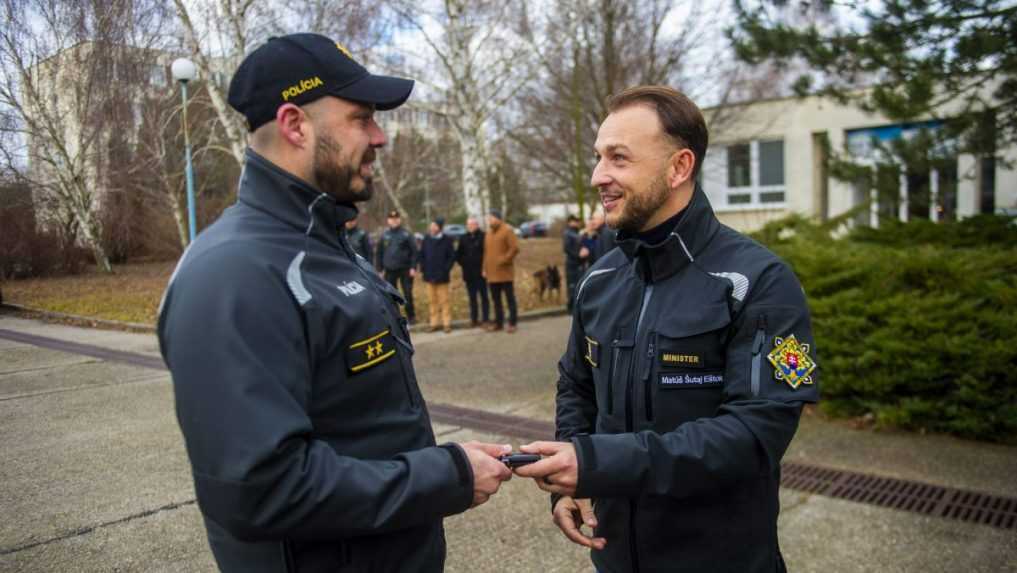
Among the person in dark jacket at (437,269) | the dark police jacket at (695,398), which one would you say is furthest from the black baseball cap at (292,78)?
the person in dark jacket at (437,269)

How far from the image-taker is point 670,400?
210 cm

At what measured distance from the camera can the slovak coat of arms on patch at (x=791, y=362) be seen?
1.96 metres

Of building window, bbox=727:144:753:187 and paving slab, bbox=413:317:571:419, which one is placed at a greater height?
building window, bbox=727:144:753:187

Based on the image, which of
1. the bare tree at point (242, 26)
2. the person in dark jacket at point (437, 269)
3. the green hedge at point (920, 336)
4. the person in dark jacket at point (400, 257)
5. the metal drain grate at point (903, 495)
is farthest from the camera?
the person in dark jacket at point (400, 257)

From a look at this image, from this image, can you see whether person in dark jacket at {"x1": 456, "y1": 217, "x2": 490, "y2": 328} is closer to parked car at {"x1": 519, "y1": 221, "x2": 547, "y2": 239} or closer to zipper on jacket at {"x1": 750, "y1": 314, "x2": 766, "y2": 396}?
zipper on jacket at {"x1": 750, "y1": 314, "x2": 766, "y2": 396}

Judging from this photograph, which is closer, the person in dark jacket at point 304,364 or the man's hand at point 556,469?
the person in dark jacket at point 304,364

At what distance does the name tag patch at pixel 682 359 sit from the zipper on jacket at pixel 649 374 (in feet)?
0.11

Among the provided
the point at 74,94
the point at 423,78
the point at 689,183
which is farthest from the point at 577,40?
the point at 689,183

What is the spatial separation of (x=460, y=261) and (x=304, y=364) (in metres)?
11.1

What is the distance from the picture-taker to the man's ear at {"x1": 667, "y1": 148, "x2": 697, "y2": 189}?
225 cm

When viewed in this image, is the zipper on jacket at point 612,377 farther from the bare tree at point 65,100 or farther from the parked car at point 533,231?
the parked car at point 533,231

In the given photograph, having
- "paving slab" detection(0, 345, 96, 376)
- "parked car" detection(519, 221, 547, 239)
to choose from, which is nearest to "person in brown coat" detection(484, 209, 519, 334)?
"paving slab" detection(0, 345, 96, 376)

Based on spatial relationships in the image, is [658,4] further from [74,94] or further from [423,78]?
[74,94]

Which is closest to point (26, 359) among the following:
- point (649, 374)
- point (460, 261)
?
point (649, 374)
